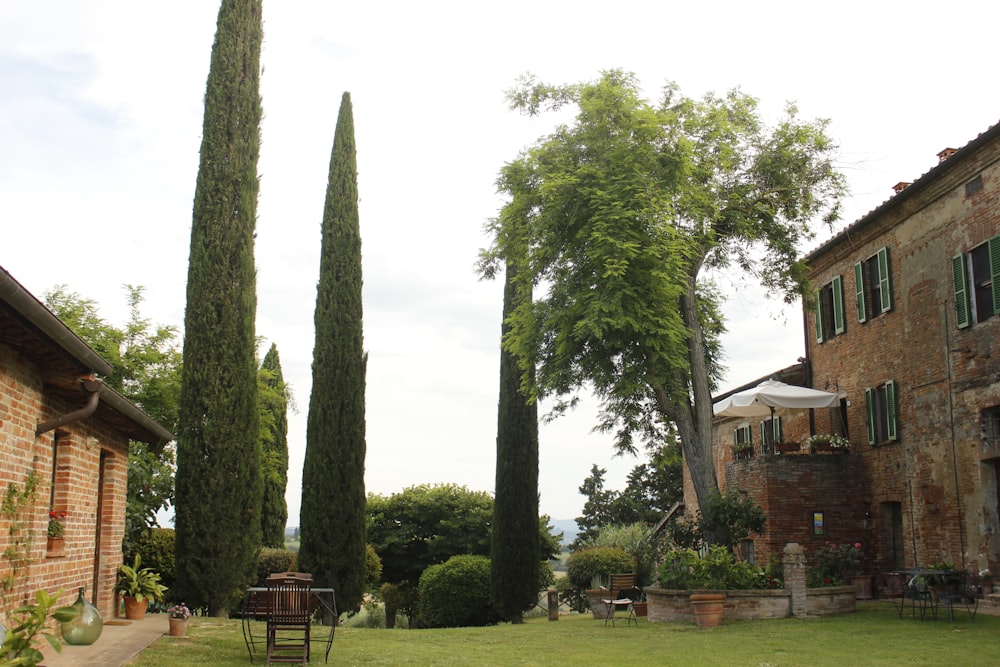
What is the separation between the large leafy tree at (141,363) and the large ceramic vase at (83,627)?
40.1 feet

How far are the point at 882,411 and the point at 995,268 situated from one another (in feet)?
15.7

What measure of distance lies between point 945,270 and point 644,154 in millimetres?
5750

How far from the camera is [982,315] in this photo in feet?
47.6

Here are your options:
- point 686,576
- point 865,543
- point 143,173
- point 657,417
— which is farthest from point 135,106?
point 865,543

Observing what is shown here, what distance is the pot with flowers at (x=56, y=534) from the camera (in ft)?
29.5

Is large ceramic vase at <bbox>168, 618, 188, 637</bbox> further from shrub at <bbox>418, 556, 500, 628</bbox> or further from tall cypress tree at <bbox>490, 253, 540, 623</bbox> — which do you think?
shrub at <bbox>418, 556, 500, 628</bbox>

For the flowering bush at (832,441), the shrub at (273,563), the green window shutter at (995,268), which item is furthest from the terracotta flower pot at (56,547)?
the flowering bush at (832,441)

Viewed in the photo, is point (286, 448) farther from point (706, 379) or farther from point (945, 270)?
point (945, 270)

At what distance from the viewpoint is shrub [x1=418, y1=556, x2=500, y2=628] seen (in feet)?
68.5

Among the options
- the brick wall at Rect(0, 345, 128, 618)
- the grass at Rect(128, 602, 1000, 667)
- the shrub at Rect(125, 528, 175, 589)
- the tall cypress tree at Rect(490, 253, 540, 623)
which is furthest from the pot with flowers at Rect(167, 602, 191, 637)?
the tall cypress tree at Rect(490, 253, 540, 623)

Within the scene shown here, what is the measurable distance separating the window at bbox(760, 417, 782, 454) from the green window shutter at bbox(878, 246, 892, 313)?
5.04m

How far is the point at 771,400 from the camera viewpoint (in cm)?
1844

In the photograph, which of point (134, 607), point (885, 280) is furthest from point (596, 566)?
point (134, 607)

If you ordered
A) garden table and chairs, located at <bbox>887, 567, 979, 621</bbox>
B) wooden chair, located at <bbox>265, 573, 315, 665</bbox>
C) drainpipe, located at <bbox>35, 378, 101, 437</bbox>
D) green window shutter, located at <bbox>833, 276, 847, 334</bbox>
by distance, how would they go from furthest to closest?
green window shutter, located at <bbox>833, 276, 847, 334</bbox>
garden table and chairs, located at <bbox>887, 567, 979, 621</bbox>
wooden chair, located at <bbox>265, 573, 315, 665</bbox>
drainpipe, located at <bbox>35, 378, 101, 437</bbox>
